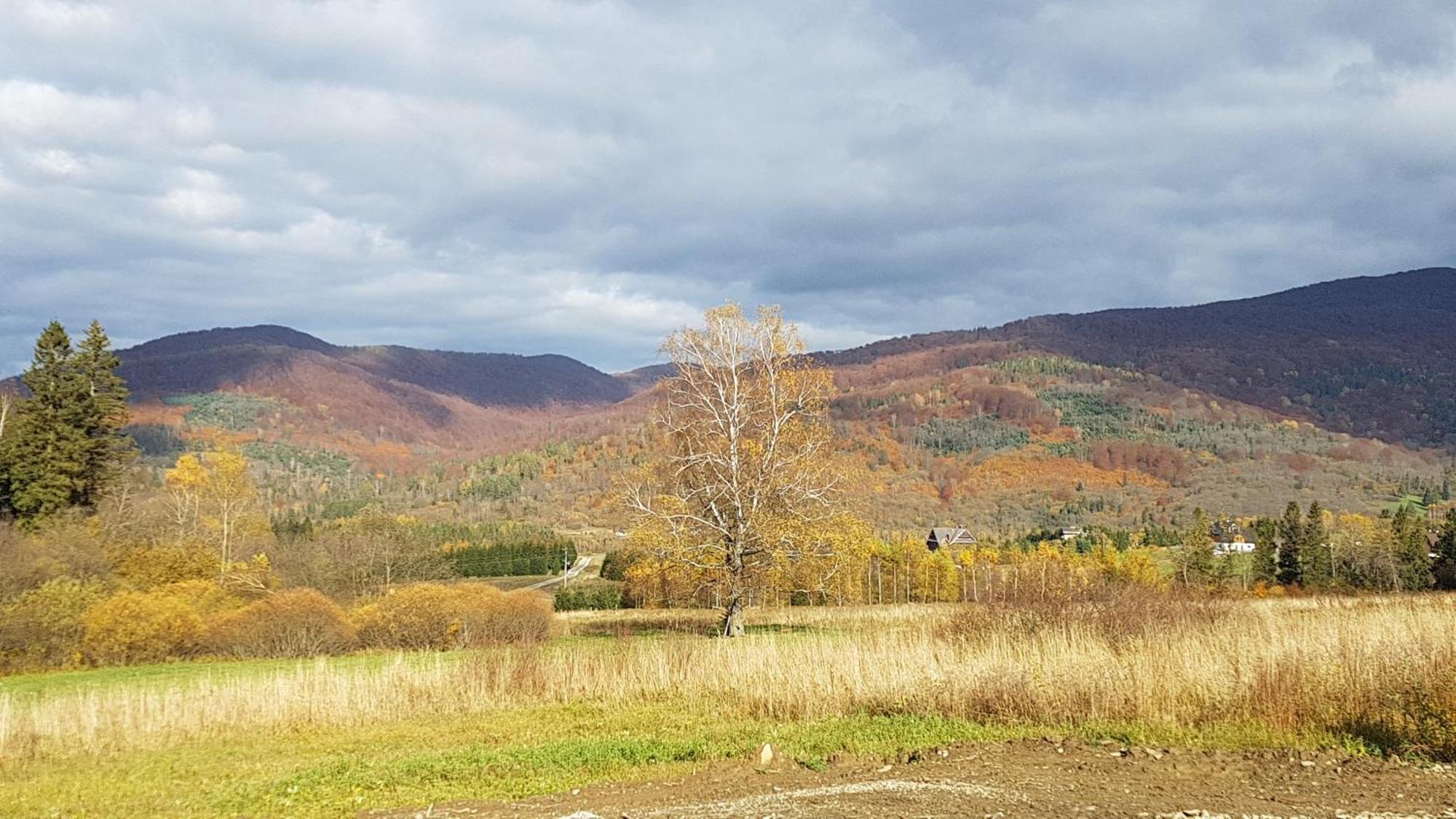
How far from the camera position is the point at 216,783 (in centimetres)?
1000

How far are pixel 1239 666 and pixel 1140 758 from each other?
321 cm

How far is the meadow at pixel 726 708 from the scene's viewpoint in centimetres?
966

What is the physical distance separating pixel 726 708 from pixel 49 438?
37602 millimetres

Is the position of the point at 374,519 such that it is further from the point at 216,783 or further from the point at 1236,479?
the point at 1236,479

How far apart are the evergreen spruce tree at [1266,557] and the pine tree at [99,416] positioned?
206 feet

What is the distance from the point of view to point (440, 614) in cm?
2953

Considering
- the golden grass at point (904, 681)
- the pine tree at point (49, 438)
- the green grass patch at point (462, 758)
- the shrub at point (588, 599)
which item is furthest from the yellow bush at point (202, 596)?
the green grass patch at point (462, 758)

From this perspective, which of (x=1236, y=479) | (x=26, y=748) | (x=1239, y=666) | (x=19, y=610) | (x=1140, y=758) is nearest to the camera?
(x=1140, y=758)

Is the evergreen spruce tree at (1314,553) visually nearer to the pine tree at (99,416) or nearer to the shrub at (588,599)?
the shrub at (588,599)

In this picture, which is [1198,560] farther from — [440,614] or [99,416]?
[99,416]

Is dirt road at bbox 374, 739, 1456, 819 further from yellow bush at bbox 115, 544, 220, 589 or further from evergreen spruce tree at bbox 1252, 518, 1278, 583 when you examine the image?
evergreen spruce tree at bbox 1252, 518, 1278, 583

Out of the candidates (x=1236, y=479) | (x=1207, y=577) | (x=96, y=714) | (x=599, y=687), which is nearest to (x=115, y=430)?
(x=96, y=714)

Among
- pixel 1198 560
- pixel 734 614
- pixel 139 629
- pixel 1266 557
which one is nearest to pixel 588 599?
pixel 139 629

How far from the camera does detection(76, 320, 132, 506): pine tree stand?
39.6 meters
